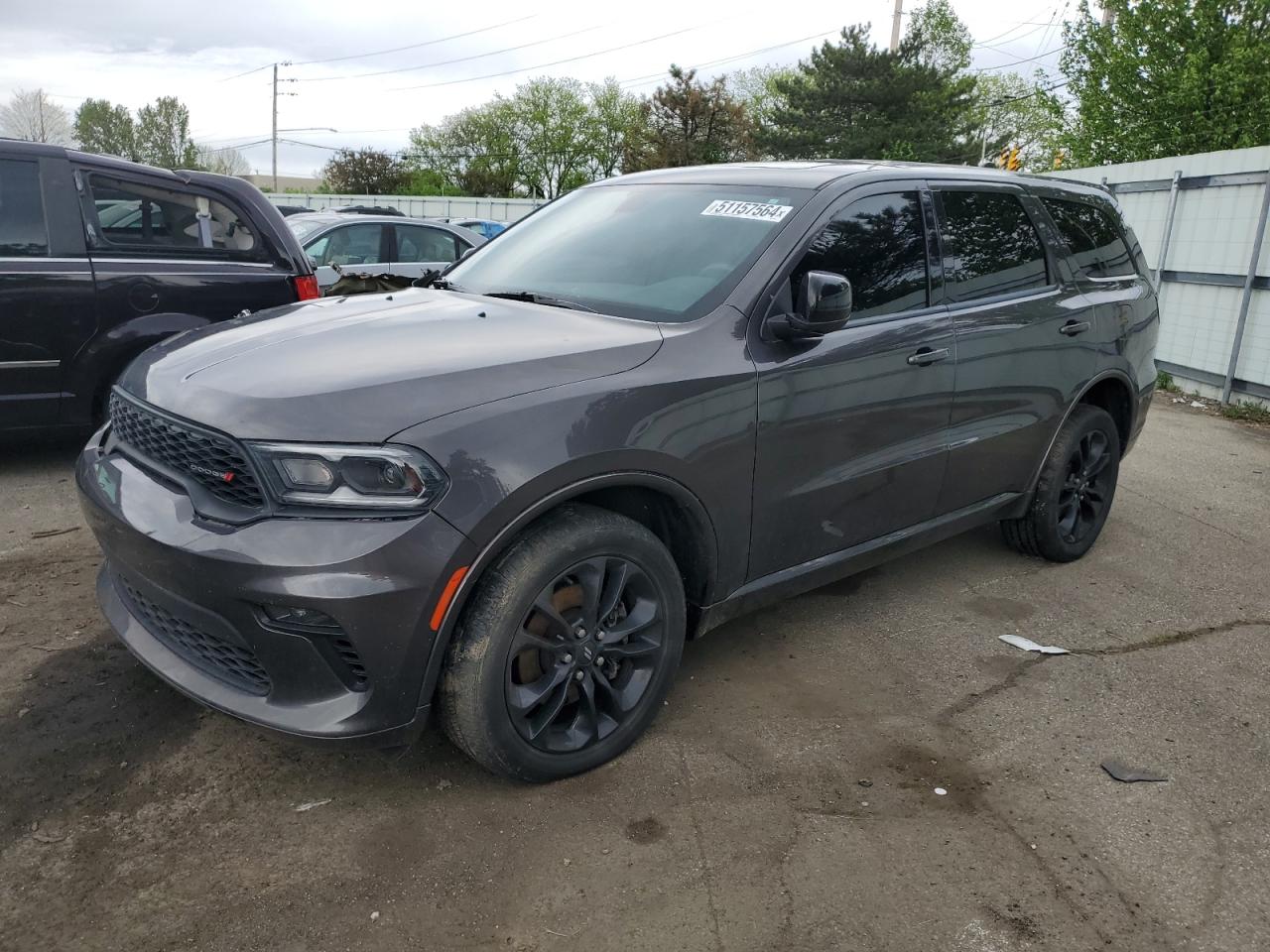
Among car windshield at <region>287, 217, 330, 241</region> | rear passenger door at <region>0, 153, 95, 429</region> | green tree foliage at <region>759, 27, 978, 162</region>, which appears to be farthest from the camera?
green tree foliage at <region>759, 27, 978, 162</region>

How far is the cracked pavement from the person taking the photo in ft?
7.77

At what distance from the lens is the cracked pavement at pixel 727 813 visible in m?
2.37

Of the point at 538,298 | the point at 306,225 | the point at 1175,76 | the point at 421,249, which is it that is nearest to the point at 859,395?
the point at 538,298

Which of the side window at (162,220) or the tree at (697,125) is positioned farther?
the tree at (697,125)

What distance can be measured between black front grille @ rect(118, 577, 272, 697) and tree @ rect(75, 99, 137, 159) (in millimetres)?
85239

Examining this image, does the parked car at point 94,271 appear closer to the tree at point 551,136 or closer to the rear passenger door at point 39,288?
the rear passenger door at point 39,288

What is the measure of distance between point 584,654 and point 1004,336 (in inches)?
91.6

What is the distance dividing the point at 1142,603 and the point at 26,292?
5721mm

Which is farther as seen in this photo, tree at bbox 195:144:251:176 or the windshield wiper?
tree at bbox 195:144:251:176

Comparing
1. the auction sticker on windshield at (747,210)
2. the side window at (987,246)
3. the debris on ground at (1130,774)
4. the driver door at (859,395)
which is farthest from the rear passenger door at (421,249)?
the debris on ground at (1130,774)

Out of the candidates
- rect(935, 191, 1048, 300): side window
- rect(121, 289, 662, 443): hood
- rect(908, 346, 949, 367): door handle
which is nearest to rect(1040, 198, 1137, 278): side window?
rect(935, 191, 1048, 300): side window

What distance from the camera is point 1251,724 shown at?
344 cm

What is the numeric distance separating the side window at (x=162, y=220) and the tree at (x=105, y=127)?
81557mm

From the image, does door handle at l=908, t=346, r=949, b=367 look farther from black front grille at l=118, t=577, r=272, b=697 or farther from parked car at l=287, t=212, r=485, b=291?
parked car at l=287, t=212, r=485, b=291
